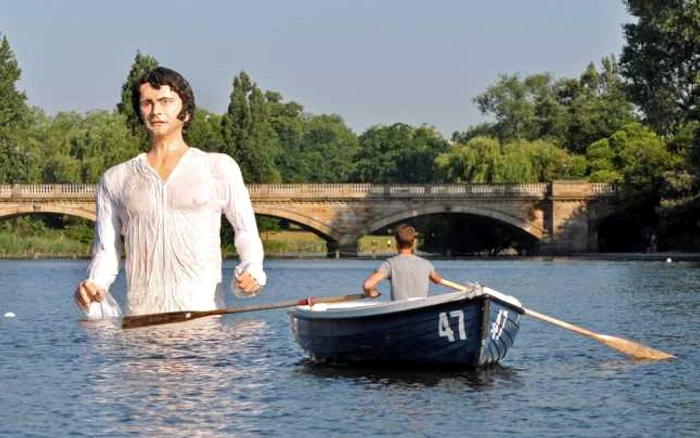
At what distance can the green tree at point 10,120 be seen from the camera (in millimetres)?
110375

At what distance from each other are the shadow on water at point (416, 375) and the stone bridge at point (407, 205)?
79596 millimetres

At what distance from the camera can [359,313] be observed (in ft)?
76.2

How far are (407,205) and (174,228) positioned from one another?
93.4 metres

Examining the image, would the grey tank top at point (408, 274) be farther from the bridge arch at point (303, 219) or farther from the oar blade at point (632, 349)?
the bridge arch at point (303, 219)

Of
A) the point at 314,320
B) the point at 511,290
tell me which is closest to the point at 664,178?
the point at 511,290

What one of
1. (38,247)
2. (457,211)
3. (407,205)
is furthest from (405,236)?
(38,247)

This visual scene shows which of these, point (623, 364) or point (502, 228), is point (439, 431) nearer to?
point (623, 364)

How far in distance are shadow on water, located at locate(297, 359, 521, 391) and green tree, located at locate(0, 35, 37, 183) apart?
3464 inches

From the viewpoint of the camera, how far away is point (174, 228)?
1377 cm

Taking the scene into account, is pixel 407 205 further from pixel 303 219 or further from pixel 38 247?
pixel 38 247

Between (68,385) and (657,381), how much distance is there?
26.1ft

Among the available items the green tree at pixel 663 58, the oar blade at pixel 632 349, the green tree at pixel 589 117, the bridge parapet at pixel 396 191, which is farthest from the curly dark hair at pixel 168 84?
the green tree at pixel 589 117

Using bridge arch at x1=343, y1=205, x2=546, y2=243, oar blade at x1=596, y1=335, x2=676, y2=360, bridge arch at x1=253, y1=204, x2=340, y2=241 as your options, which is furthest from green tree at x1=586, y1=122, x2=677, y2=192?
oar blade at x1=596, y1=335, x2=676, y2=360

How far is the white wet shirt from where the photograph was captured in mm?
13758
